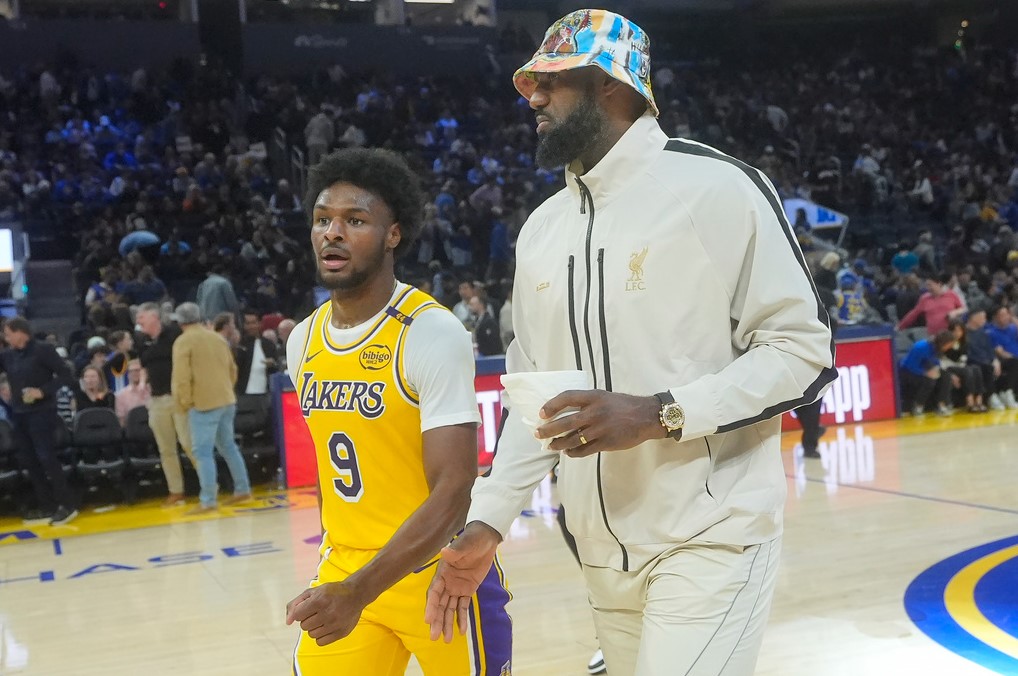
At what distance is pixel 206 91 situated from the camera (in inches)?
798

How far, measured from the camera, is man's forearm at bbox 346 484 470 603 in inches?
99.8

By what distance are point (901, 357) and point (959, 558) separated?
7157 mm

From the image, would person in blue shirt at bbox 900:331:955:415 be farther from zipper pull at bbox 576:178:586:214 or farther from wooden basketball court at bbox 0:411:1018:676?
zipper pull at bbox 576:178:586:214

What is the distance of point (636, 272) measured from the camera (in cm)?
227

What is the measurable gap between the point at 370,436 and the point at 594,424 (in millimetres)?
986

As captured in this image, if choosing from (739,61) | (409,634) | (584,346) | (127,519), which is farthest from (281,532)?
(739,61)

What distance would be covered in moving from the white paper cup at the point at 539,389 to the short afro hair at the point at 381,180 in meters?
1.12

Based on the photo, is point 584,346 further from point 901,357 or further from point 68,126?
point 68,126

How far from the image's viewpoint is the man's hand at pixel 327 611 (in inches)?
94.7

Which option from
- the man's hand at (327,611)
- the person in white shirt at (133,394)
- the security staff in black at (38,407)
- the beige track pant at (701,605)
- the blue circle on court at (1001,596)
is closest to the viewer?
the beige track pant at (701,605)

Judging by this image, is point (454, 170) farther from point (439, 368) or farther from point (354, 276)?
point (439, 368)

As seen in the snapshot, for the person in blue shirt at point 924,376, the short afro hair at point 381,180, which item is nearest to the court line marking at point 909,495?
the person in blue shirt at point 924,376

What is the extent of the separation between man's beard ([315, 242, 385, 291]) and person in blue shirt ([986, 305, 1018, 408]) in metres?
11.9

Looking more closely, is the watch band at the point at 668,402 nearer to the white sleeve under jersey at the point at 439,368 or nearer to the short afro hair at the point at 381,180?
Result: the white sleeve under jersey at the point at 439,368
